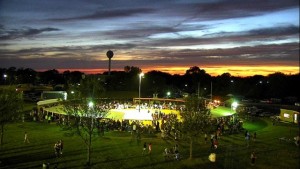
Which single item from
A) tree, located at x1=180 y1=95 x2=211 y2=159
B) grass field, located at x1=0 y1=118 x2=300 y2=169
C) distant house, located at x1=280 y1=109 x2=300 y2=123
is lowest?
grass field, located at x1=0 y1=118 x2=300 y2=169

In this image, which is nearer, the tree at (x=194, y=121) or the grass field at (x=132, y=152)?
the grass field at (x=132, y=152)

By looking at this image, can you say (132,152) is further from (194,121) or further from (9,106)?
(9,106)

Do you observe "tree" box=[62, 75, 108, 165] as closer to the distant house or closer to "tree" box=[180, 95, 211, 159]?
"tree" box=[180, 95, 211, 159]

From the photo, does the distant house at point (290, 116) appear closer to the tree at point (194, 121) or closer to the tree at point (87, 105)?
the tree at point (194, 121)

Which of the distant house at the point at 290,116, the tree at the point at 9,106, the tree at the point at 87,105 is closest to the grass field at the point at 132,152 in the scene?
the tree at the point at 87,105

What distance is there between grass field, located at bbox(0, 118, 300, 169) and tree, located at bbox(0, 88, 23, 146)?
245cm

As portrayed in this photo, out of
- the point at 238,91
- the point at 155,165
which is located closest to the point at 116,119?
the point at 155,165

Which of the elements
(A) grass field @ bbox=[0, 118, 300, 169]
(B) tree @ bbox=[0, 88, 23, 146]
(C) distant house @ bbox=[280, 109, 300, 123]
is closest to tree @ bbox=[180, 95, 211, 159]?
(A) grass field @ bbox=[0, 118, 300, 169]

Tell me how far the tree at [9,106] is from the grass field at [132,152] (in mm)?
2449

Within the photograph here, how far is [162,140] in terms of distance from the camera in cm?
3369

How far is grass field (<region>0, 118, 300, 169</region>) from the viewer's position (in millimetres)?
24509

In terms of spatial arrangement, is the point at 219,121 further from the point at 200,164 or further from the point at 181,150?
the point at 200,164

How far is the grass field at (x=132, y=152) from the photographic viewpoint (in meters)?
24.5

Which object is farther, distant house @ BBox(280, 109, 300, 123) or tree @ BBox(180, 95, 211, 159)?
distant house @ BBox(280, 109, 300, 123)
